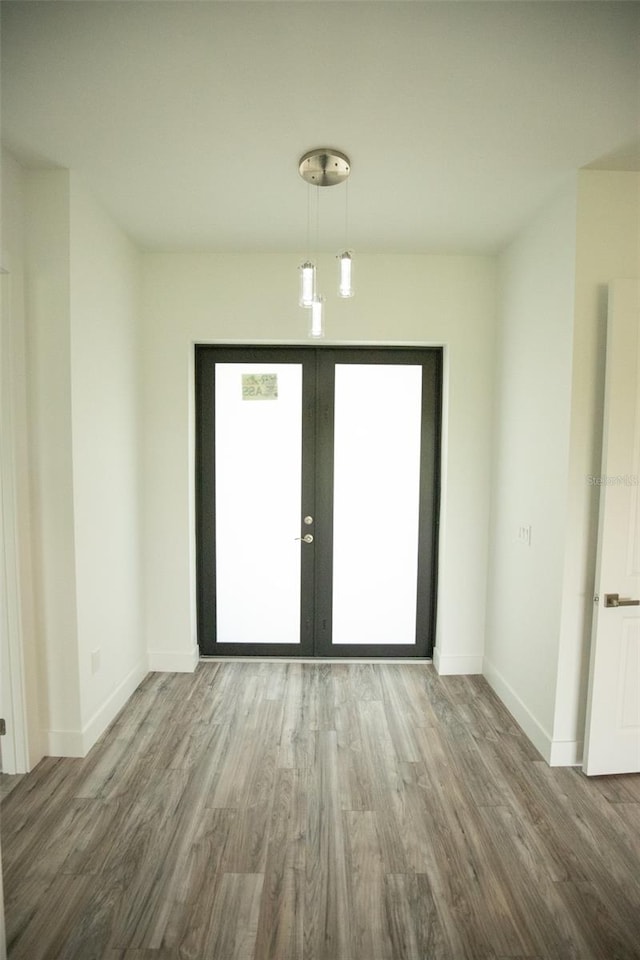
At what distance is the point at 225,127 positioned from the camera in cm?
181

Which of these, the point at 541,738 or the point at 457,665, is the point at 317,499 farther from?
the point at 541,738

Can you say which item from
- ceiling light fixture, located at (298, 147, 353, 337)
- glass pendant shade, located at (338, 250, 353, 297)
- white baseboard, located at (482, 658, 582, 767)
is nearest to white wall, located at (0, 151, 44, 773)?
ceiling light fixture, located at (298, 147, 353, 337)

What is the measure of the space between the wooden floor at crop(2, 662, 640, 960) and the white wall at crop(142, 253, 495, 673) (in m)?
0.69

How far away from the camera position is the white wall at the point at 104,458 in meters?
2.25

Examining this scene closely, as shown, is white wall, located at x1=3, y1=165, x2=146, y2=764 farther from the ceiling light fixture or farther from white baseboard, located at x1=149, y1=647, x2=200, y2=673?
the ceiling light fixture

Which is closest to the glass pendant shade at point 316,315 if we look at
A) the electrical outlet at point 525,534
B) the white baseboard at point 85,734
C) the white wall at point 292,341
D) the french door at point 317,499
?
the white wall at point 292,341

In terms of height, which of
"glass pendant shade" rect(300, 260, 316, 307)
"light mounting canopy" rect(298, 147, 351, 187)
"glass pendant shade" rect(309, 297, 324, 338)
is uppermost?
"light mounting canopy" rect(298, 147, 351, 187)

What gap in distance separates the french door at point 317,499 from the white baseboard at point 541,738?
2.37ft

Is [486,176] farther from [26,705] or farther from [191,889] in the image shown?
[26,705]

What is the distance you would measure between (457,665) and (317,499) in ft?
5.08

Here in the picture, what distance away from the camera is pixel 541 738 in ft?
7.68

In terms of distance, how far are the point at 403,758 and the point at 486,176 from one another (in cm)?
292

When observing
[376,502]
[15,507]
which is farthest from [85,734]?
[376,502]

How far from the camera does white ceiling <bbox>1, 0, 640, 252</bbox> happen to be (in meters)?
1.40
